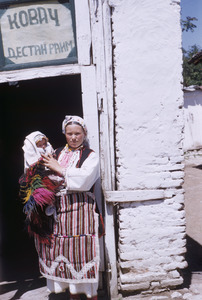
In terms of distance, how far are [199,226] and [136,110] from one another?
3292 millimetres

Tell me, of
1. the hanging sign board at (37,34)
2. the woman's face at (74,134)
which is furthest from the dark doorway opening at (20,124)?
the woman's face at (74,134)

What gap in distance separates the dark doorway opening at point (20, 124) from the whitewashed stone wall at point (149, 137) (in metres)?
1.93

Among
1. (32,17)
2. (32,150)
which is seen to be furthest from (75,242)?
(32,17)

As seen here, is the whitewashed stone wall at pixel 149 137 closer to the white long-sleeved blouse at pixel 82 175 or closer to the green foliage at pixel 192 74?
the white long-sleeved blouse at pixel 82 175

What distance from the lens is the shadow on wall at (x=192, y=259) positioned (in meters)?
3.49

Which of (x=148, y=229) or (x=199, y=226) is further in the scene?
(x=199, y=226)

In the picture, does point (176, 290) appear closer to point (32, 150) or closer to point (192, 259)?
point (192, 259)

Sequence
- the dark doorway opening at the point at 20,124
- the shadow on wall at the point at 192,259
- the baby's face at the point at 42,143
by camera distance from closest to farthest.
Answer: the baby's face at the point at 42,143
the shadow on wall at the point at 192,259
the dark doorway opening at the point at 20,124

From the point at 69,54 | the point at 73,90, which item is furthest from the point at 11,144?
the point at 69,54

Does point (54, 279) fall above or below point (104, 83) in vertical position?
below

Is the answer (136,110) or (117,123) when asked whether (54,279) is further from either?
(136,110)

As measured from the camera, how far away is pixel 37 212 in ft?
9.00

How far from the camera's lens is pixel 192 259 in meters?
4.00

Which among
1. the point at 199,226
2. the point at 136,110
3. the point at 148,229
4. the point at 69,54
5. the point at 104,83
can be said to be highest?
the point at 69,54
